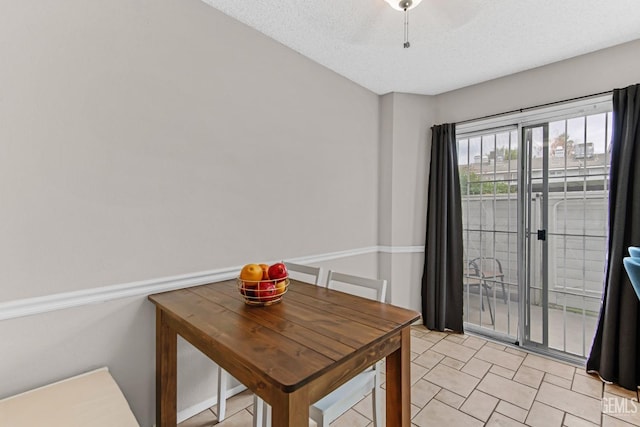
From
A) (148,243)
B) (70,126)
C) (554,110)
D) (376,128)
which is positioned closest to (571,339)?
(554,110)

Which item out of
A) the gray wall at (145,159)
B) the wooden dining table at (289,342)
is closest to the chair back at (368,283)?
the wooden dining table at (289,342)

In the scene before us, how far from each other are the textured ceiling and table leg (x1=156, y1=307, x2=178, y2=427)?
76.4 inches

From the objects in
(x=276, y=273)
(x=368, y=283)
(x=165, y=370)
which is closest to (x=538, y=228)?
(x=368, y=283)

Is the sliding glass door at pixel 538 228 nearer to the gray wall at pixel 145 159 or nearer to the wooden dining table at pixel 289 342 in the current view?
the gray wall at pixel 145 159

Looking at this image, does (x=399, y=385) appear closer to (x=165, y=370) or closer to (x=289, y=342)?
(x=289, y=342)

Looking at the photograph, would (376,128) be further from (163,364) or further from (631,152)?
(163,364)

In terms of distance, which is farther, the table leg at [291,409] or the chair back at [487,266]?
the chair back at [487,266]

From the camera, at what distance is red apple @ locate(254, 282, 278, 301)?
1394mm

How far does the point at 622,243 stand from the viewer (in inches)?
82.1

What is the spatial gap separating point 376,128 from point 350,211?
1008mm

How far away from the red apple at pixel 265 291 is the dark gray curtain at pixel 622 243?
96.3 inches

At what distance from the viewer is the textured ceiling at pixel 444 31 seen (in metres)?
1.81

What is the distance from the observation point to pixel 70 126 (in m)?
1.35

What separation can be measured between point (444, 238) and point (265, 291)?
7.35 ft
